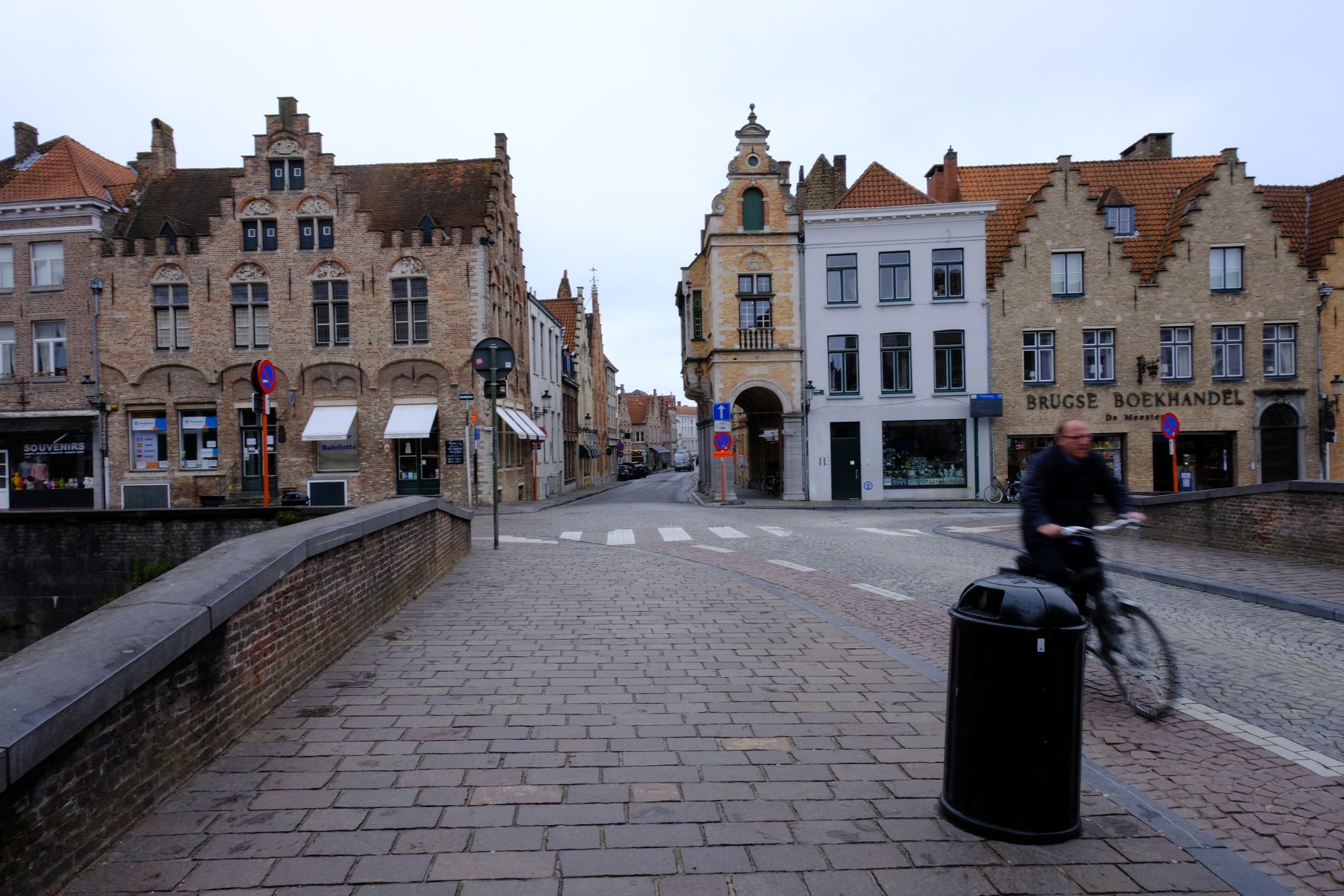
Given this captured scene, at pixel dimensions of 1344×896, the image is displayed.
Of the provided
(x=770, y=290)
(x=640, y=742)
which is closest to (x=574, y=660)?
(x=640, y=742)

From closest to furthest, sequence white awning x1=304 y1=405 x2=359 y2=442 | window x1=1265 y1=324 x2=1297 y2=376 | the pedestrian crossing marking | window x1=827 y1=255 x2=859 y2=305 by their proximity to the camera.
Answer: the pedestrian crossing marking, white awning x1=304 y1=405 x2=359 y2=442, window x1=1265 y1=324 x2=1297 y2=376, window x1=827 y1=255 x2=859 y2=305

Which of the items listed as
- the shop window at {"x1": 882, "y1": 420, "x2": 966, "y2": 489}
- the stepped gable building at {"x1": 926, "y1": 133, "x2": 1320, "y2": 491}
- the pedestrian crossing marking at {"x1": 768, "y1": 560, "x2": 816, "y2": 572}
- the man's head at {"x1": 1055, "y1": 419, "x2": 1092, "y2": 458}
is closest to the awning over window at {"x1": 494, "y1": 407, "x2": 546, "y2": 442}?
the shop window at {"x1": 882, "y1": 420, "x2": 966, "y2": 489}

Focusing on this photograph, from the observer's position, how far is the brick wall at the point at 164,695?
9.00 ft

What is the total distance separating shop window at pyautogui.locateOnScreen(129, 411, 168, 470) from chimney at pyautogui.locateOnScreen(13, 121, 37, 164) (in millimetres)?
12192

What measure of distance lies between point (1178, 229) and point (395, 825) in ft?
107

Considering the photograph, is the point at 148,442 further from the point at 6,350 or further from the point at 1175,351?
the point at 1175,351

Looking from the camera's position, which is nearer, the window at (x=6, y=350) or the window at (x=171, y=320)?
the window at (x=171, y=320)

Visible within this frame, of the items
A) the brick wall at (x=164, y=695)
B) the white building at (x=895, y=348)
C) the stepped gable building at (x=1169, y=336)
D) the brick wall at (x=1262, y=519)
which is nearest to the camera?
the brick wall at (x=164, y=695)

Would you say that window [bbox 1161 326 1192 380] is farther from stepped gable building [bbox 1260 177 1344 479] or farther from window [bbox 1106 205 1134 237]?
stepped gable building [bbox 1260 177 1344 479]

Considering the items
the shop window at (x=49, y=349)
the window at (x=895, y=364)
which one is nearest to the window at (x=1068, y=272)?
the window at (x=895, y=364)

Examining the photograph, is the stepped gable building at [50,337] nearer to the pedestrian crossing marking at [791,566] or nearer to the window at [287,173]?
the window at [287,173]

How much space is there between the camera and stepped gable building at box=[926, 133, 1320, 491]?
93.7 feet

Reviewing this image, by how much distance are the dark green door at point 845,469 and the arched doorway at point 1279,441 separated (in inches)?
538

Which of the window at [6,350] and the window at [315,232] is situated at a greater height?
the window at [315,232]
